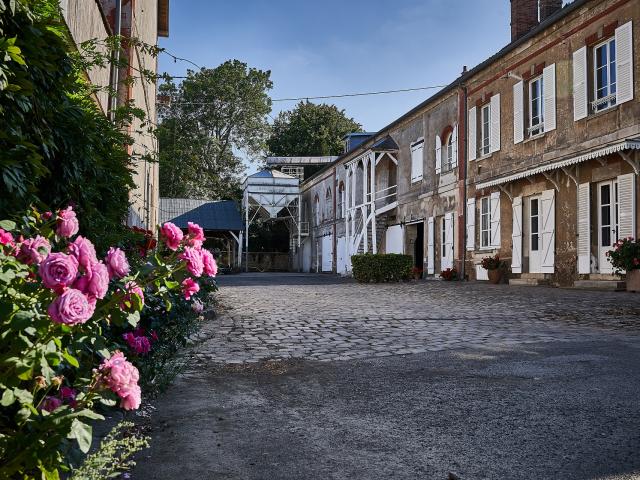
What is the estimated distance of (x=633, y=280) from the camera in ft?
39.9

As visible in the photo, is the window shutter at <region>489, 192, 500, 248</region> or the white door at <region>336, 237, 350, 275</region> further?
the white door at <region>336, 237, 350, 275</region>

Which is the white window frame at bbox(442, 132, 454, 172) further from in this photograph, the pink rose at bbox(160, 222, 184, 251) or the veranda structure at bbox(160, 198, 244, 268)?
the pink rose at bbox(160, 222, 184, 251)

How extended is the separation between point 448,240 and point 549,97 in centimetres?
655

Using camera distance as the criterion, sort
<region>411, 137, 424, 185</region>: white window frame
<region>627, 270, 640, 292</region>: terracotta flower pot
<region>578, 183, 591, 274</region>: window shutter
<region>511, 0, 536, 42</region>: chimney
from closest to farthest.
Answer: <region>627, 270, 640, 292</region>: terracotta flower pot < <region>578, 183, 591, 274</region>: window shutter < <region>511, 0, 536, 42</region>: chimney < <region>411, 137, 424, 185</region>: white window frame

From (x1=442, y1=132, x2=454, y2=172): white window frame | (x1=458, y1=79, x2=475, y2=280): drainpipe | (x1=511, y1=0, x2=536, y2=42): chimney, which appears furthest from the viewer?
(x1=442, y1=132, x2=454, y2=172): white window frame

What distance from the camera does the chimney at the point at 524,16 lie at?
18.3 metres

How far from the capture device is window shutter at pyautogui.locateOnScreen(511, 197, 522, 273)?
1648 centimetres

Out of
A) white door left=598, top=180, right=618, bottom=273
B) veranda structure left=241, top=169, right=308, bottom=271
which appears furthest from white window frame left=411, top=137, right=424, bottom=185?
veranda structure left=241, top=169, right=308, bottom=271


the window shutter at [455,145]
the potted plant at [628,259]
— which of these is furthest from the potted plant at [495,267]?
the potted plant at [628,259]

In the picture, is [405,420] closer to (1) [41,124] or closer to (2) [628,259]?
(1) [41,124]

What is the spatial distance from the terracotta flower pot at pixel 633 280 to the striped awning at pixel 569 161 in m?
2.53

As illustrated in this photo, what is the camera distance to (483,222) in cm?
1877

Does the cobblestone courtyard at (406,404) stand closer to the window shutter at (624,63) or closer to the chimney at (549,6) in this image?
the window shutter at (624,63)

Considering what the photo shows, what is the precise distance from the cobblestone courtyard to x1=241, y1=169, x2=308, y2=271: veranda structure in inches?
1231
